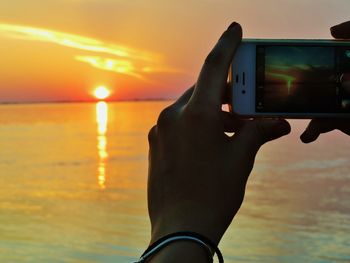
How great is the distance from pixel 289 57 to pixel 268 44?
0.07m

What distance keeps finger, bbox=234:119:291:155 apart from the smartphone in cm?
28

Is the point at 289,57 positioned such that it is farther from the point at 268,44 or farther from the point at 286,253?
the point at 286,253

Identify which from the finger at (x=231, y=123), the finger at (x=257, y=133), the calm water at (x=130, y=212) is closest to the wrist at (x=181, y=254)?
the finger at (x=257, y=133)

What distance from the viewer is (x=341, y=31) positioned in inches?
62.3

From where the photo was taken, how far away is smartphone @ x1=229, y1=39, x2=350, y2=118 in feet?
5.27

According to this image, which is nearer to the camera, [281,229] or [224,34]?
[224,34]

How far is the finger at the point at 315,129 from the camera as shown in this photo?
1.53 metres

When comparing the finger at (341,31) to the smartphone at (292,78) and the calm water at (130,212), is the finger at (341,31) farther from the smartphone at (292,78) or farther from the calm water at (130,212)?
the calm water at (130,212)

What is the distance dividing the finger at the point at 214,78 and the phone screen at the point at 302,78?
19.0 inches

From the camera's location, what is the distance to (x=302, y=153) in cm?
3123

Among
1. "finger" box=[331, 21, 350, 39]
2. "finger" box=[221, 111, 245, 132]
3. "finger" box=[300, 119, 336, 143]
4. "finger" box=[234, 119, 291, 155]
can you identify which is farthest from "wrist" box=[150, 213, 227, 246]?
"finger" box=[331, 21, 350, 39]

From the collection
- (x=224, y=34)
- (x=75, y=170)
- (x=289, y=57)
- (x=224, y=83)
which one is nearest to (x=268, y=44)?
(x=289, y=57)

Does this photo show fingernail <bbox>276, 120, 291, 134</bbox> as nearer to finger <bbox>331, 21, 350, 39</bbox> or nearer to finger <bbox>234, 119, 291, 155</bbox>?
finger <bbox>234, 119, 291, 155</bbox>

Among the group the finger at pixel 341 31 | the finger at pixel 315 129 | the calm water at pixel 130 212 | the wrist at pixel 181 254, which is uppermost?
the finger at pixel 341 31
